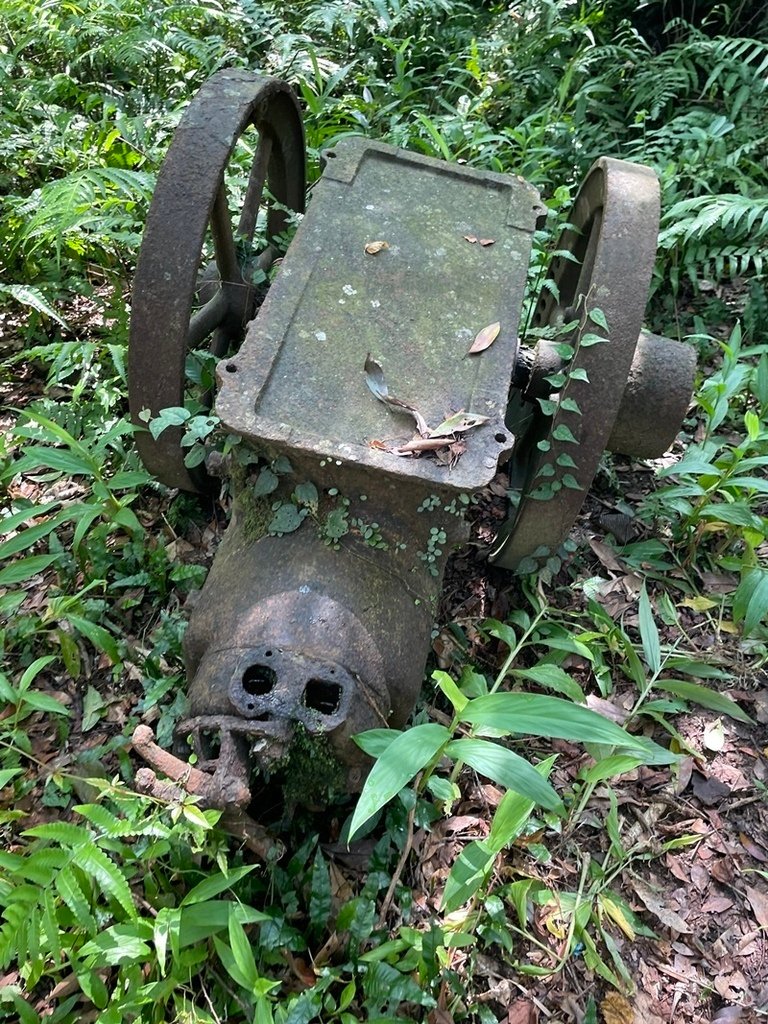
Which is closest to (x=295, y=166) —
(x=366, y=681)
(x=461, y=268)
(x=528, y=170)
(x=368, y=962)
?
(x=461, y=268)

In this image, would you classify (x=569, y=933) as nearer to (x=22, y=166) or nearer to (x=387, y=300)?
(x=387, y=300)

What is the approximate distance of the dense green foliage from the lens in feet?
5.65

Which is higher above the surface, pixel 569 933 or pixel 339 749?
pixel 339 749

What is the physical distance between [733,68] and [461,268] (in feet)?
10.00

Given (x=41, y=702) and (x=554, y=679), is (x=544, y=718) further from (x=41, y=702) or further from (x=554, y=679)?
(x=41, y=702)

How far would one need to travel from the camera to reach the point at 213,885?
174 cm

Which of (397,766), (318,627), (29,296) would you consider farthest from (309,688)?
(29,296)

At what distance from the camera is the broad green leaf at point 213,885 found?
1722 millimetres

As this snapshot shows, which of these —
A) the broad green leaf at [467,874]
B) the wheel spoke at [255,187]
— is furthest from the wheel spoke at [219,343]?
the broad green leaf at [467,874]

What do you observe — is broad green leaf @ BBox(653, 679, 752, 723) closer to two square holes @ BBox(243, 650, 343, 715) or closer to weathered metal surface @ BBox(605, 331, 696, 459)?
weathered metal surface @ BBox(605, 331, 696, 459)

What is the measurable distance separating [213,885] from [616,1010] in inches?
44.3

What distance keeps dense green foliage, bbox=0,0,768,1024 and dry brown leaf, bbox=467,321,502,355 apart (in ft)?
2.93

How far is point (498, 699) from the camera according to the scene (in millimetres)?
1650

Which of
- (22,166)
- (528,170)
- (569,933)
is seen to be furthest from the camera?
A: (528,170)
